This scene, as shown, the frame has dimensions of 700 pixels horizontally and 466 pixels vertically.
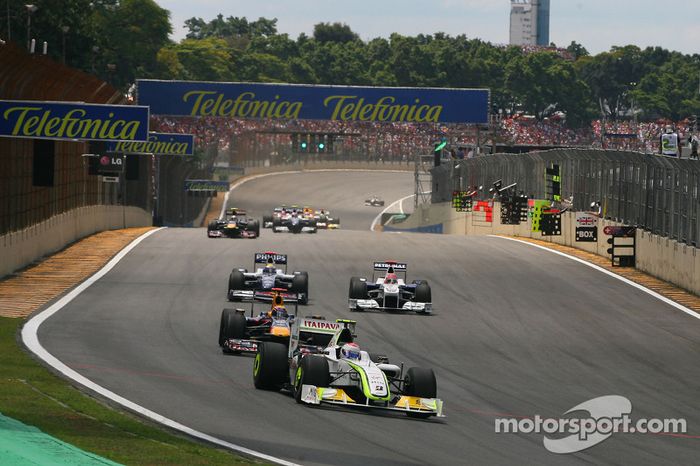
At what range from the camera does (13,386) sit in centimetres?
1652

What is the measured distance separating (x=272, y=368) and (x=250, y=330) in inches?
141

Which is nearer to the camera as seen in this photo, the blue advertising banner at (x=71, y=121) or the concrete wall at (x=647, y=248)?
the blue advertising banner at (x=71, y=121)

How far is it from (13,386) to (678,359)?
12.0 metres

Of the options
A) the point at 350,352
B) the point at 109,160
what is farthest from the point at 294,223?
the point at 350,352

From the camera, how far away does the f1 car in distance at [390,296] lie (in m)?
27.4

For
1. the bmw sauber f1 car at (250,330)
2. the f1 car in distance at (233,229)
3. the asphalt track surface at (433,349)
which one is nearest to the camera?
the asphalt track surface at (433,349)

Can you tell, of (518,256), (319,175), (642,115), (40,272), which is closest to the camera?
(40,272)

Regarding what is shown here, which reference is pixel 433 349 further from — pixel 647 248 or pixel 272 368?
pixel 647 248

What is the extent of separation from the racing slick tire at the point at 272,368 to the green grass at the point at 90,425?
2.45 m

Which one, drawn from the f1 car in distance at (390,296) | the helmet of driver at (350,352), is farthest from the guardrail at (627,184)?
the helmet of driver at (350,352)

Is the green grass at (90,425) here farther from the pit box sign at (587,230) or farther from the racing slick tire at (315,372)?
the pit box sign at (587,230)

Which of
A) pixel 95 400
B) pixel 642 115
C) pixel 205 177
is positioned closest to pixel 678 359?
pixel 95 400

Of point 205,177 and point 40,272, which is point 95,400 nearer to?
point 40,272

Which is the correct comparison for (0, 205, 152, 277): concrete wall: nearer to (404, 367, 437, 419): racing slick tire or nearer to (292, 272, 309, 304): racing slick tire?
(292, 272, 309, 304): racing slick tire
